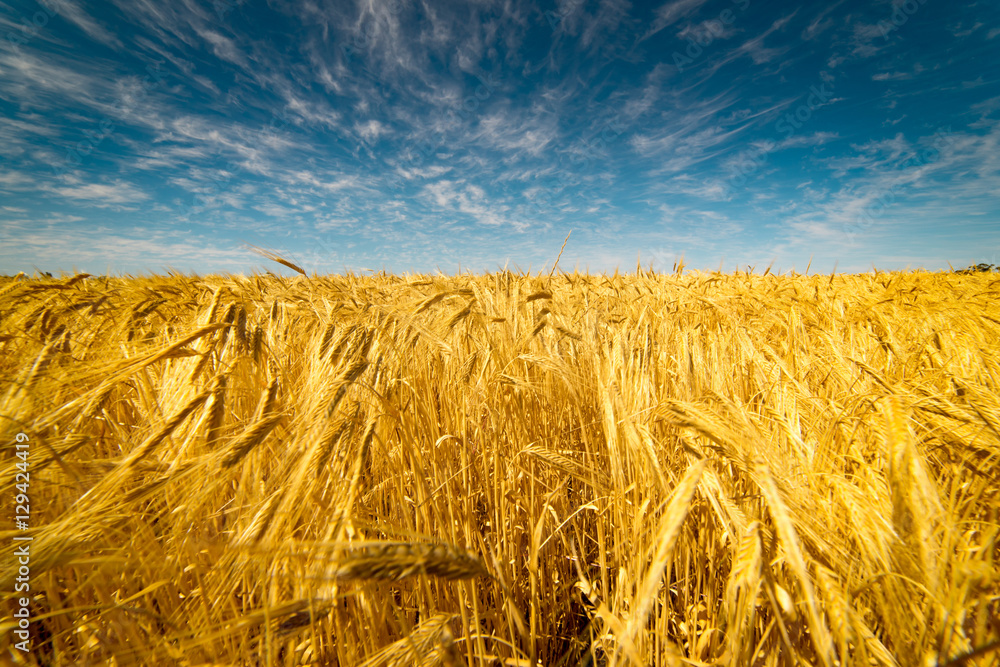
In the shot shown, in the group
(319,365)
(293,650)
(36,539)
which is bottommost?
(293,650)

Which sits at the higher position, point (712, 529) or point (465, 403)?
point (465, 403)

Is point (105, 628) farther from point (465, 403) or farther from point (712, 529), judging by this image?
point (712, 529)

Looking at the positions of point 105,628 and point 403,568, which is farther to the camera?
point 105,628

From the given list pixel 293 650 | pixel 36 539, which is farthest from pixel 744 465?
pixel 36 539

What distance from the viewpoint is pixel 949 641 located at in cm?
65

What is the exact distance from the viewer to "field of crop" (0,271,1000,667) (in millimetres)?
667

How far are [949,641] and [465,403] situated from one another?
46.2 inches

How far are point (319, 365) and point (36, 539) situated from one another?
72 cm

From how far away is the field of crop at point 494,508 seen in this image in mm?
667

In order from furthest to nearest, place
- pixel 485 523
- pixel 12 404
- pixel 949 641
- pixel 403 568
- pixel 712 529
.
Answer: pixel 485 523 → pixel 712 529 → pixel 12 404 → pixel 949 641 → pixel 403 568

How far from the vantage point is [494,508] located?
4.33 ft

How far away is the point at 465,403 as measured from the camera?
1337mm

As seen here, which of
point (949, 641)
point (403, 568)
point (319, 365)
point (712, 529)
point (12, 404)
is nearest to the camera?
point (403, 568)

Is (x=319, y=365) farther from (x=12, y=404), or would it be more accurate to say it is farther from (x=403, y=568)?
(x=403, y=568)
